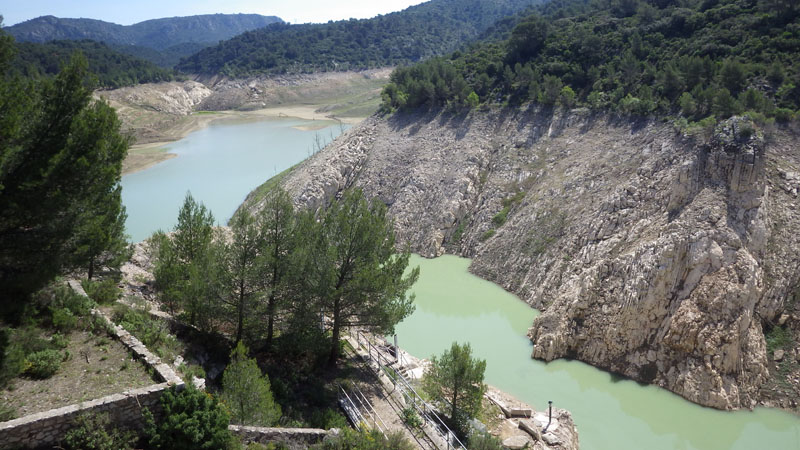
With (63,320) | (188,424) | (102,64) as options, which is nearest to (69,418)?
(188,424)

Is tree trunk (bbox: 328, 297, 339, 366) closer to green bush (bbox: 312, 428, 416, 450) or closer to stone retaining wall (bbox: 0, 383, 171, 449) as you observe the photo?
green bush (bbox: 312, 428, 416, 450)

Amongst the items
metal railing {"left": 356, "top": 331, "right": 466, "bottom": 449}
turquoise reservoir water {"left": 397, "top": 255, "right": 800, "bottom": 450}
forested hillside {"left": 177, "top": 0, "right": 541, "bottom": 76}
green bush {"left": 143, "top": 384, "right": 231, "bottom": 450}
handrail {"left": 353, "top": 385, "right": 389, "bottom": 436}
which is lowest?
turquoise reservoir water {"left": 397, "top": 255, "right": 800, "bottom": 450}

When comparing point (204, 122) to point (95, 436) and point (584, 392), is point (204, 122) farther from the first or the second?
point (95, 436)

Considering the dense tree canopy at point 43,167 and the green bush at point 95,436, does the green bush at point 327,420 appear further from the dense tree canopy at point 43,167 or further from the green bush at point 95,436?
the dense tree canopy at point 43,167

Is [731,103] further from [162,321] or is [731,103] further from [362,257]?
[162,321]

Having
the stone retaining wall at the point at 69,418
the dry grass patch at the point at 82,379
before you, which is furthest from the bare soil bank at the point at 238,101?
the stone retaining wall at the point at 69,418

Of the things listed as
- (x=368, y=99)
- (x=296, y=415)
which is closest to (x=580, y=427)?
(x=296, y=415)

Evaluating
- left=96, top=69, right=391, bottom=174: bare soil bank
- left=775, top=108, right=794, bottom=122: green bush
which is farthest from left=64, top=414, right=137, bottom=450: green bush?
left=96, top=69, right=391, bottom=174: bare soil bank
